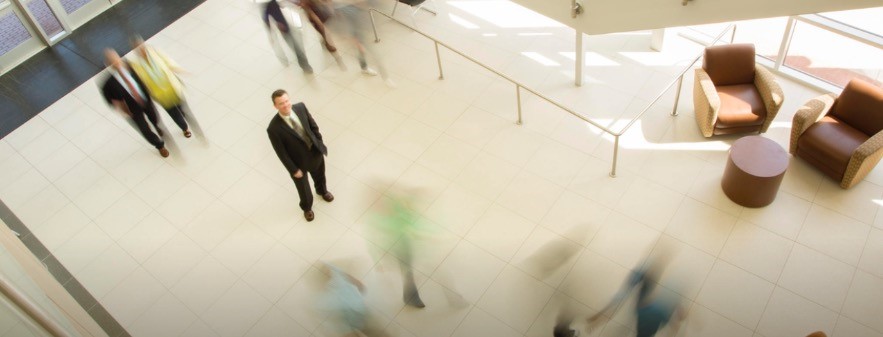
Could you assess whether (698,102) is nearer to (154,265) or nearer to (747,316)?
(747,316)

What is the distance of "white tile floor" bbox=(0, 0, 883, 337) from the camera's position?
5.61 metres

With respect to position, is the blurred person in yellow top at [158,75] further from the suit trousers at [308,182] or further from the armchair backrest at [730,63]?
the armchair backrest at [730,63]

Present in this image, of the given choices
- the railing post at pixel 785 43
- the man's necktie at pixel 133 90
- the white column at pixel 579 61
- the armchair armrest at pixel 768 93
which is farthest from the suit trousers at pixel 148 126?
the railing post at pixel 785 43

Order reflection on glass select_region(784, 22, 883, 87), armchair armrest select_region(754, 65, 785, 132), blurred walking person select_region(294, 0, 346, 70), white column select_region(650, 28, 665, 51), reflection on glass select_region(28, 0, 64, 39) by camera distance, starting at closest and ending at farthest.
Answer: armchair armrest select_region(754, 65, 785, 132) < reflection on glass select_region(784, 22, 883, 87) < white column select_region(650, 28, 665, 51) < blurred walking person select_region(294, 0, 346, 70) < reflection on glass select_region(28, 0, 64, 39)

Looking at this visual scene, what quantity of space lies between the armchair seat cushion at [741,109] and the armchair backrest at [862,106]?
68cm

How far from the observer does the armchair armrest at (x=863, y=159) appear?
5641 mm

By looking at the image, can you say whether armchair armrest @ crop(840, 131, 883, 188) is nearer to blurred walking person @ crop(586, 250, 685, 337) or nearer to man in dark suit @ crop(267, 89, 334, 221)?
blurred walking person @ crop(586, 250, 685, 337)

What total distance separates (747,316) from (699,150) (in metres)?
1.90

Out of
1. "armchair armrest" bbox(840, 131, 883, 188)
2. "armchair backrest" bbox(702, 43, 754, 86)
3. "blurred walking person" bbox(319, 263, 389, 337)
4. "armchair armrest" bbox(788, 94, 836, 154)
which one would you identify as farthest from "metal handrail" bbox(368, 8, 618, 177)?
"blurred walking person" bbox(319, 263, 389, 337)

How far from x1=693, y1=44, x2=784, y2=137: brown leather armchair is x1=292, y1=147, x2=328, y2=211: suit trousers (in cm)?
381

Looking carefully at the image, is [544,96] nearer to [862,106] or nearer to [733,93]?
[733,93]

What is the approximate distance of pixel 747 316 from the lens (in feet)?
17.5

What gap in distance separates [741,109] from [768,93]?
0.28 metres

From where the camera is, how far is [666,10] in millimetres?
5594
